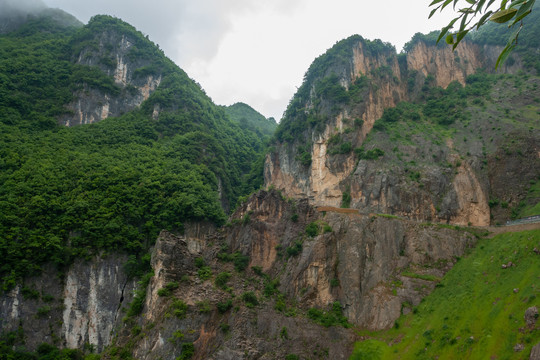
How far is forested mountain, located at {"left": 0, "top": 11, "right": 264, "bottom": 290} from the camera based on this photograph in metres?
44.2

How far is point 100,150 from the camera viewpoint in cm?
6122

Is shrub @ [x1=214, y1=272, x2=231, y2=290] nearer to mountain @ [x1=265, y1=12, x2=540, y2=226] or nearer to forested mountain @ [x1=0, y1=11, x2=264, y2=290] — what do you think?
forested mountain @ [x1=0, y1=11, x2=264, y2=290]

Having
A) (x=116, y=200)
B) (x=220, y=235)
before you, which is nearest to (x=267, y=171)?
(x=220, y=235)

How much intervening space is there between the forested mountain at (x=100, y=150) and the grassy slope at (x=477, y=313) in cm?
2824

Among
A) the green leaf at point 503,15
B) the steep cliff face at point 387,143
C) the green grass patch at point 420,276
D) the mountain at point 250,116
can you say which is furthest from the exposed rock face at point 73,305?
the mountain at point 250,116

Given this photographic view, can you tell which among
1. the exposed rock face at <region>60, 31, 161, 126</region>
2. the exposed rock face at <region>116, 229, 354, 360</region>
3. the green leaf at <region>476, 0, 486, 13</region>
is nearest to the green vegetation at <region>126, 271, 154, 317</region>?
the exposed rock face at <region>116, 229, 354, 360</region>

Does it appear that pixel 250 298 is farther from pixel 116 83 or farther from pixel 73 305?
pixel 116 83

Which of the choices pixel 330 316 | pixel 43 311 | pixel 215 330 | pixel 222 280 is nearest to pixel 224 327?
pixel 215 330

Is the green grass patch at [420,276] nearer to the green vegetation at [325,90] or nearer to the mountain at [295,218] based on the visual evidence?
the mountain at [295,218]

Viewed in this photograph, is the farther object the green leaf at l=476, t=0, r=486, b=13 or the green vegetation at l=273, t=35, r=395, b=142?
the green vegetation at l=273, t=35, r=395, b=142

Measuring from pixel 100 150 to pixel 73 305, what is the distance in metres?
27.5

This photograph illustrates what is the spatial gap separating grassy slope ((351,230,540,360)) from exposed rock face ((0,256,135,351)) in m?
27.4

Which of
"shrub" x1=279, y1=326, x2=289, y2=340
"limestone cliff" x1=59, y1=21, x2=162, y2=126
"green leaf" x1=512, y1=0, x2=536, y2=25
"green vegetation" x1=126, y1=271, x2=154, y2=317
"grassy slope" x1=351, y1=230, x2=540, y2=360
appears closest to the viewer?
"green leaf" x1=512, y1=0, x2=536, y2=25

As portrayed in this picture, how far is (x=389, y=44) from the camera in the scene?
75.2 meters
